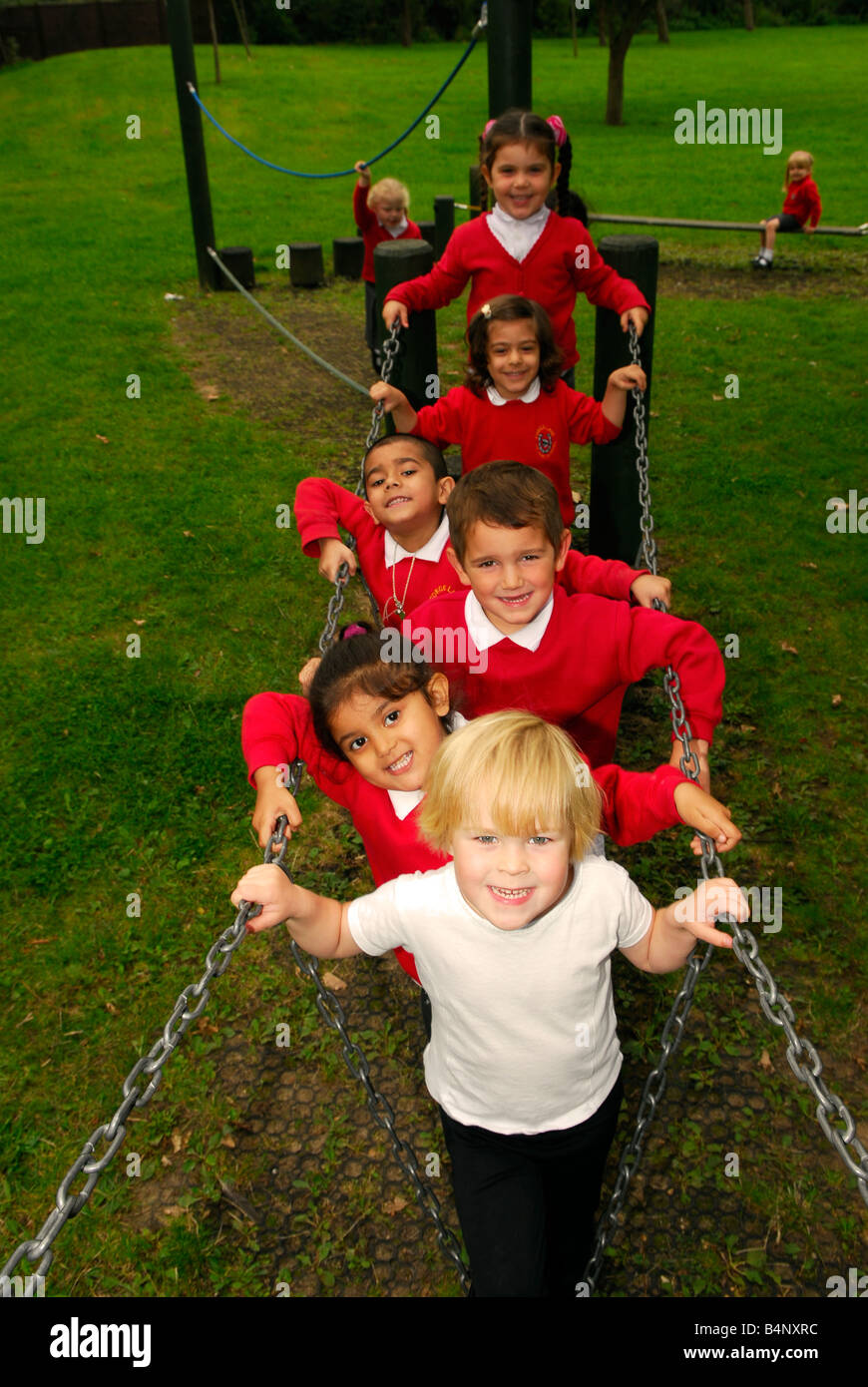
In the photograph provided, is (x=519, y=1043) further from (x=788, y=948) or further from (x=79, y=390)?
(x=79, y=390)

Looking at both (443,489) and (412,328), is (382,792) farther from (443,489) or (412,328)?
(412,328)

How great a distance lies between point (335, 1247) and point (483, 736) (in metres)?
1.61

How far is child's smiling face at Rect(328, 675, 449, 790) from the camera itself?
233 centimetres

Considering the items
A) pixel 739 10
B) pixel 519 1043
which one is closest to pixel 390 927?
pixel 519 1043

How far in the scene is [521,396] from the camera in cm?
387

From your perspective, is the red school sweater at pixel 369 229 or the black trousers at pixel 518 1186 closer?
the black trousers at pixel 518 1186

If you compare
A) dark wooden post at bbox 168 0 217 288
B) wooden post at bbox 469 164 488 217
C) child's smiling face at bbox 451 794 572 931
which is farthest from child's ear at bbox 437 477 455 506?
wooden post at bbox 469 164 488 217

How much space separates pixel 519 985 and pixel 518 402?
2.47 m

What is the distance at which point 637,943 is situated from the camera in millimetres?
2125

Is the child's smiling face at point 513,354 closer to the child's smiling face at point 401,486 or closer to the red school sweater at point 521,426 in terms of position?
the red school sweater at point 521,426

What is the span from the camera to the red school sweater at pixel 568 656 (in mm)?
2652

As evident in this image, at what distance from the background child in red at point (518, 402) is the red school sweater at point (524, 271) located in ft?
1.34

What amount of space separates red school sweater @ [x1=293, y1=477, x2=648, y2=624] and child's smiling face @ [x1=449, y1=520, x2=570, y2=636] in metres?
0.37

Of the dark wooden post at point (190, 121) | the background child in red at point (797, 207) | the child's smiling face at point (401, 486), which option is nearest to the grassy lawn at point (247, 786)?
the background child in red at point (797, 207)
